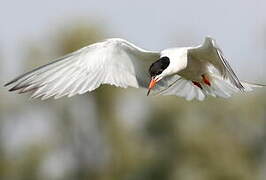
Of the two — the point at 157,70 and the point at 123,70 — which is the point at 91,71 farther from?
the point at 157,70

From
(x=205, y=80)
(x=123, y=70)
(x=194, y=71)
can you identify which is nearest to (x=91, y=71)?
(x=123, y=70)

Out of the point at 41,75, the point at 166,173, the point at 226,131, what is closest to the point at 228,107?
the point at 226,131

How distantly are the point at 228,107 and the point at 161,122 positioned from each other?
1.47 meters

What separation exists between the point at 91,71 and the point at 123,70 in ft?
1.02

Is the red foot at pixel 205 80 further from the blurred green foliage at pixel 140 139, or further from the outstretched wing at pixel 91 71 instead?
the blurred green foliage at pixel 140 139

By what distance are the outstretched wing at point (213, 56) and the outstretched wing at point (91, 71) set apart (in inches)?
11.1

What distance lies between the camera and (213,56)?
841cm

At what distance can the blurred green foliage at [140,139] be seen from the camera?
20.3m

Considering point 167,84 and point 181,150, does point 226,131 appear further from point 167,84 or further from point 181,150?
point 167,84

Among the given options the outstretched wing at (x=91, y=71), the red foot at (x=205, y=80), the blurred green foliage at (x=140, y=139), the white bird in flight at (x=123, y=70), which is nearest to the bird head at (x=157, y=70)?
the white bird in flight at (x=123, y=70)

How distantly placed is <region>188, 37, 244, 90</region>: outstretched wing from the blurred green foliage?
1122 centimetres

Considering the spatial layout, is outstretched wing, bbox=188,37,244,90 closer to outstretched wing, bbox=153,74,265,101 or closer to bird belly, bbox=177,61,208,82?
bird belly, bbox=177,61,208,82

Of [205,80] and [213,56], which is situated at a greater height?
[213,56]

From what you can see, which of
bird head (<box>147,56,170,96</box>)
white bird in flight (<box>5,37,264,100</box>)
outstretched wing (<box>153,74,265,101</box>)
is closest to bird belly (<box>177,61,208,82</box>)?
white bird in flight (<box>5,37,264,100</box>)
